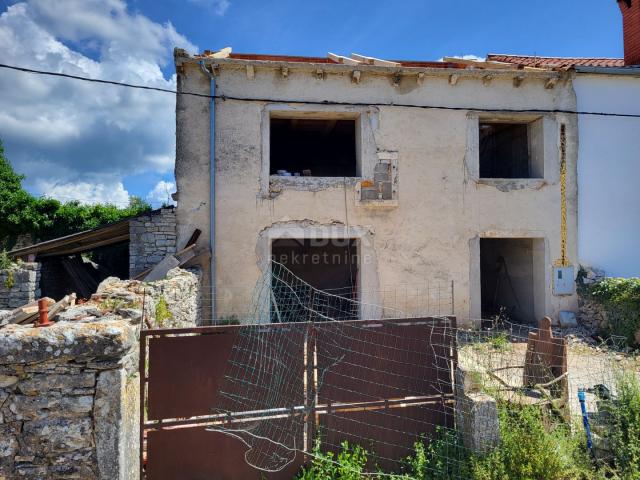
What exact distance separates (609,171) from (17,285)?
13.6 m

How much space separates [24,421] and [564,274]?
10.4m

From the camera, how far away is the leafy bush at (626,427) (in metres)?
3.68

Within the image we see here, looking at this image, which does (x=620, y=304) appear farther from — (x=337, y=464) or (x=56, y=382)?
(x=56, y=382)

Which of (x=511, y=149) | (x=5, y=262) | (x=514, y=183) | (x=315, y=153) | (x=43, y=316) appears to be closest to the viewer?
(x=43, y=316)

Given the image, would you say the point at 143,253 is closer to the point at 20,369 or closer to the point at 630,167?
the point at 20,369

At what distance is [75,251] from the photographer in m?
9.55

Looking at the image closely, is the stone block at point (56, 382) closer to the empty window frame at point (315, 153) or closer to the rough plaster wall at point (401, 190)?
the rough plaster wall at point (401, 190)

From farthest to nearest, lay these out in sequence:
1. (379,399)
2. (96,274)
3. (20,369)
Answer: (96,274) → (379,399) → (20,369)

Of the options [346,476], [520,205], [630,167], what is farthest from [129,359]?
[630,167]

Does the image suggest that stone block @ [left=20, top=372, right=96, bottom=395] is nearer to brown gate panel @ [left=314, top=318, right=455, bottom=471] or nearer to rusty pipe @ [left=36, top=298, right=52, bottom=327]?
rusty pipe @ [left=36, top=298, right=52, bottom=327]

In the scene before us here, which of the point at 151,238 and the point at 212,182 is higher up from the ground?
the point at 212,182

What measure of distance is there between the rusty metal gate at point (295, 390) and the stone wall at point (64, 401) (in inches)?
18.2

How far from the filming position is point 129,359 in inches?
124

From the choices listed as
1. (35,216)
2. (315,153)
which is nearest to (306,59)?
(315,153)
